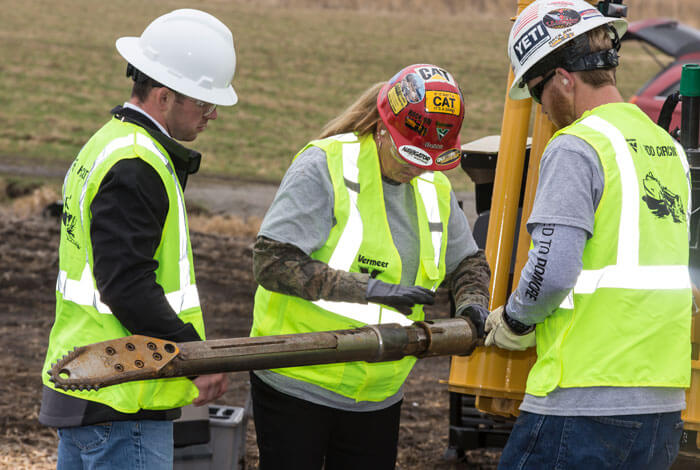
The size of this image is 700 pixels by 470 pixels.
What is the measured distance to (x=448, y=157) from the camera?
9.93 feet

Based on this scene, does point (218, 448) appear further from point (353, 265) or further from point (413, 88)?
point (413, 88)

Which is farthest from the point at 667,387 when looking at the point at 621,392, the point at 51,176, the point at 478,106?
the point at 478,106

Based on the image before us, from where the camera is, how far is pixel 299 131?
1881 centimetres

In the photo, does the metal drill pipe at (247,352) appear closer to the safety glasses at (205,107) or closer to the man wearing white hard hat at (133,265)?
the man wearing white hard hat at (133,265)

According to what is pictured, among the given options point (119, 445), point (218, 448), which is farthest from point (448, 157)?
point (218, 448)

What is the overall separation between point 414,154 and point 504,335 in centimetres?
68

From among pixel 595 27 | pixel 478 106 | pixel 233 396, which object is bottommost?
pixel 233 396

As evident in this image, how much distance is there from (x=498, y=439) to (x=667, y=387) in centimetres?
286

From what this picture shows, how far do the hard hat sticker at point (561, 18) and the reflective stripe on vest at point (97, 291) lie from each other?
1213 mm

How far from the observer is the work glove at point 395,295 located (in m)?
2.89

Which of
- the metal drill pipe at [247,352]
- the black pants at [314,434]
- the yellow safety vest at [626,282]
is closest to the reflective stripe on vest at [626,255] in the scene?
the yellow safety vest at [626,282]

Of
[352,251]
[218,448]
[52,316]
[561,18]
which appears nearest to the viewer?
[561,18]

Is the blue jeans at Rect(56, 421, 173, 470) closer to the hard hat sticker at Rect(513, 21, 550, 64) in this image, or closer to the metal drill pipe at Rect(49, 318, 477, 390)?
the metal drill pipe at Rect(49, 318, 477, 390)

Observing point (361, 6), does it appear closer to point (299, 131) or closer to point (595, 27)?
point (299, 131)
